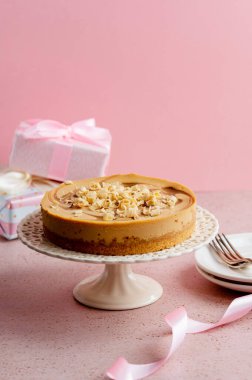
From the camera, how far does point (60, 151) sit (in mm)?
1780

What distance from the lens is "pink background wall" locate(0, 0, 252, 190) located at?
6.55ft

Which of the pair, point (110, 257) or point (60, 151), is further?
point (60, 151)

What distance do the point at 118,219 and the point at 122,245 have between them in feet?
0.14

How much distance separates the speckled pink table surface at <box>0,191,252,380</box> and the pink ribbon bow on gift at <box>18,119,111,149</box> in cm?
34

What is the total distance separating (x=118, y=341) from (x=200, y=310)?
A: 17 cm

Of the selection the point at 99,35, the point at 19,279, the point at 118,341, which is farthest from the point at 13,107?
the point at 118,341

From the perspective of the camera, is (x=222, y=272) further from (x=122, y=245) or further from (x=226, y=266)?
(x=122, y=245)

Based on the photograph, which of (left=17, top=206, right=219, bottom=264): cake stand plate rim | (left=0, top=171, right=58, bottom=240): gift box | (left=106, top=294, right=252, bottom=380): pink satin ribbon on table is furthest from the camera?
(left=0, top=171, right=58, bottom=240): gift box

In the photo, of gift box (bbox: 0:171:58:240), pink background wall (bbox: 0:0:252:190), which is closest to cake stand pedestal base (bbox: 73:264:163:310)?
gift box (bbox: 0:171:58:240)

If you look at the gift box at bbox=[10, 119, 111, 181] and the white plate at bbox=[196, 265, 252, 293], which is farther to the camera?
the gift box at bbox=[10, 119, 111, 181]

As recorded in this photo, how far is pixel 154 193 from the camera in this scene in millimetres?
1324

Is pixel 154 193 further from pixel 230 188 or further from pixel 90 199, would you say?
pixel 230 188

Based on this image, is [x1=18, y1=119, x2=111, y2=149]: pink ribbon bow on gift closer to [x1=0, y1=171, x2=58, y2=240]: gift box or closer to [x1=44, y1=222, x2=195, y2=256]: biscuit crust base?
[x1=0, y1=171, x2=58, y2=240]: gift box

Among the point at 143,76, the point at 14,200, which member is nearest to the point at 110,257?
the point at 14,200
